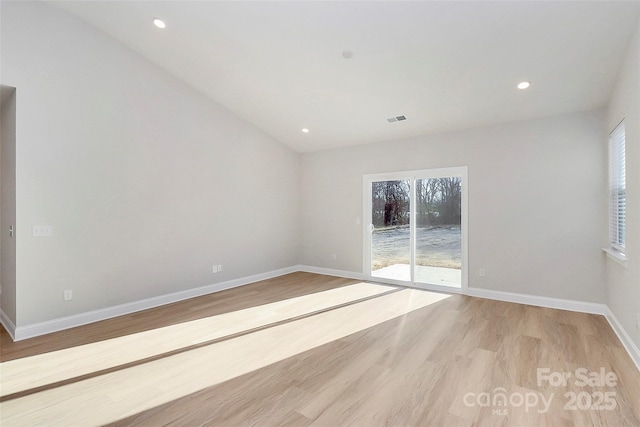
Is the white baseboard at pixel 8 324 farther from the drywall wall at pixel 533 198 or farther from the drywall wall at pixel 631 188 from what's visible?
the drywall wall at pixel 631 188

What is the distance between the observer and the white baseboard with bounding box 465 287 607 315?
391 cm

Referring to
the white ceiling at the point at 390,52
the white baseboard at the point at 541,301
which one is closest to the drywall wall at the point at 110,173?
the white ceiling at the point at 390,52

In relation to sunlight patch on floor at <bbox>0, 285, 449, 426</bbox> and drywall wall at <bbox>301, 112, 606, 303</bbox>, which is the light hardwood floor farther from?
drywall wall at <bbox>301, 112, 606, 303</bbox>

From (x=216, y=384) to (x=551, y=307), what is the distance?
14.7 feet

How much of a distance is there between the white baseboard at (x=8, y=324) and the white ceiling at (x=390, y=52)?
3.74m

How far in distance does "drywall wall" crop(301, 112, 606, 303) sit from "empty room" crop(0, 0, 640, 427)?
0.09 feet

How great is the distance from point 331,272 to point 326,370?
386 centimetres

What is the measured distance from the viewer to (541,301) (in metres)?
4.22

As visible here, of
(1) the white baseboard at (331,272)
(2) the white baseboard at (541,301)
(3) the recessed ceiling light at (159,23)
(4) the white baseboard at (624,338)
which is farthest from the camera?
(1) the white baseboard at (331,272)

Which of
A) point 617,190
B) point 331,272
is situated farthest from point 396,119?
point 331,272

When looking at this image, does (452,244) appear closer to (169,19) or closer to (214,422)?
(214,422)

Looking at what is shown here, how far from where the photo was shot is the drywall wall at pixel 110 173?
329cm

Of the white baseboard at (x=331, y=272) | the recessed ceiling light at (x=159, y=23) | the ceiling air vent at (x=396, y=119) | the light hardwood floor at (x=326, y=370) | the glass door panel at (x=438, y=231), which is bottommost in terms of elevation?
the light hardwood floor at (x=326, y=370)

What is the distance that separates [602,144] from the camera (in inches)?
152
